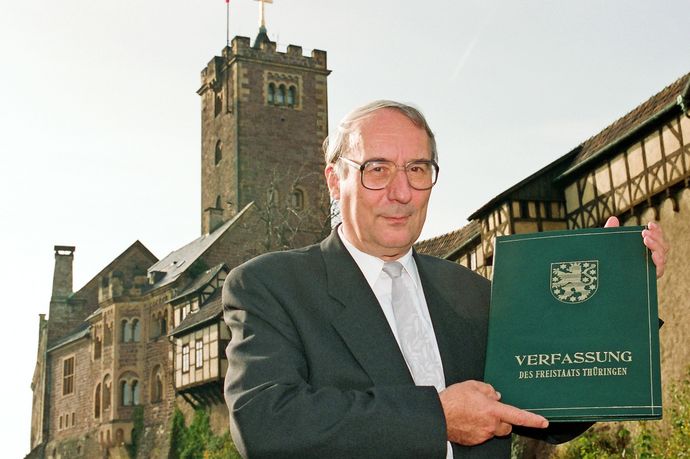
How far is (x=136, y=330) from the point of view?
45688 mm

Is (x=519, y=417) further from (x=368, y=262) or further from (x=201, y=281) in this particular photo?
(x=201, y=281)

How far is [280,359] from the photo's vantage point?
274cm

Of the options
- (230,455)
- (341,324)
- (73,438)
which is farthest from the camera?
(73,438)

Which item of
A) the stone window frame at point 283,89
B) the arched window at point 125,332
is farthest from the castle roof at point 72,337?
the stone window frame at point 283,89

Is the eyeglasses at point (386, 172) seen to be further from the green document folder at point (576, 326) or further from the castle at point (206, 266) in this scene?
the castle at point (206, 266)

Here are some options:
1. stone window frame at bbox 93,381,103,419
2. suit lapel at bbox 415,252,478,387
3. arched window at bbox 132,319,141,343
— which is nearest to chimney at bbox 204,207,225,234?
arched window at bbox 132,319,141,343

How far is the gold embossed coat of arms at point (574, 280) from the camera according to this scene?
9.46ft

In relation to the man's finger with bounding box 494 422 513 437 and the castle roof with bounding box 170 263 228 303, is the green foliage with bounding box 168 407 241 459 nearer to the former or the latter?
the castle roof with bounding box 170 263 228 303

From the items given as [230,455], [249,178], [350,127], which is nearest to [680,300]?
[350,127]

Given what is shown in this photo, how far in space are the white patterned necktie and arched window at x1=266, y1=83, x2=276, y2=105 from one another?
155 feet

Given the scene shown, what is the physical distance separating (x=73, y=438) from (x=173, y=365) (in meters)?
14.0

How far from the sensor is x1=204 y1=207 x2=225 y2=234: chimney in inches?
1843

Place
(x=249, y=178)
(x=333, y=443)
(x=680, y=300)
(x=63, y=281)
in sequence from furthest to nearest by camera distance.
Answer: (x=63, y=281) → (x=249, y=178) → (x=680, y=300) → (x=333, y=443)

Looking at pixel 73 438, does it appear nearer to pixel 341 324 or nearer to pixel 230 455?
pixel 230 455
